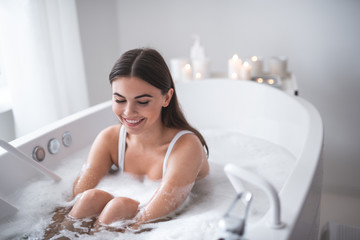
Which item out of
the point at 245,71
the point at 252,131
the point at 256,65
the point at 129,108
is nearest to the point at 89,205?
the point at 129,108

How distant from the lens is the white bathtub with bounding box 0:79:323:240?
94 centimetres

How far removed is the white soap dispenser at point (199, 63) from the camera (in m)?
2.34

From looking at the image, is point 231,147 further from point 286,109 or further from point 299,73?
point 299,73

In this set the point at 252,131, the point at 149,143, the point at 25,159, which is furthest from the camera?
the point at 252,131

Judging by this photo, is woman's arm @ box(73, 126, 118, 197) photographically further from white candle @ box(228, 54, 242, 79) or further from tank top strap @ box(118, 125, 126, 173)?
white candle @ box(228, 54, 242, 79)

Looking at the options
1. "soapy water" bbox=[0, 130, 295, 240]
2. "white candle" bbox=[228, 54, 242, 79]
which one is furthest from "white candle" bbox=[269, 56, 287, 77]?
"soapy water" bbox=[0, 130, 295, 240]

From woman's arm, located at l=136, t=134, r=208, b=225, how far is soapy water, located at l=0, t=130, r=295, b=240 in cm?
4

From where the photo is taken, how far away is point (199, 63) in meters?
2.35

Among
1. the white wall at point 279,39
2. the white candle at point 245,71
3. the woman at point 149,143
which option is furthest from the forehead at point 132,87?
the white wall at point 279,39

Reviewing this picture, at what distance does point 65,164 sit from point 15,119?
0.45m

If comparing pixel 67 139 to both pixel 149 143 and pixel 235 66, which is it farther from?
pixel 235 66

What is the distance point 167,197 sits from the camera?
122 centimetres

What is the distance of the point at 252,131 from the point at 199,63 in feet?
1.86

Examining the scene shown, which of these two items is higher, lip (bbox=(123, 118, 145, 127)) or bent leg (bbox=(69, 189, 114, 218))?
lip (bbox=(123, 118, 145, 127))
